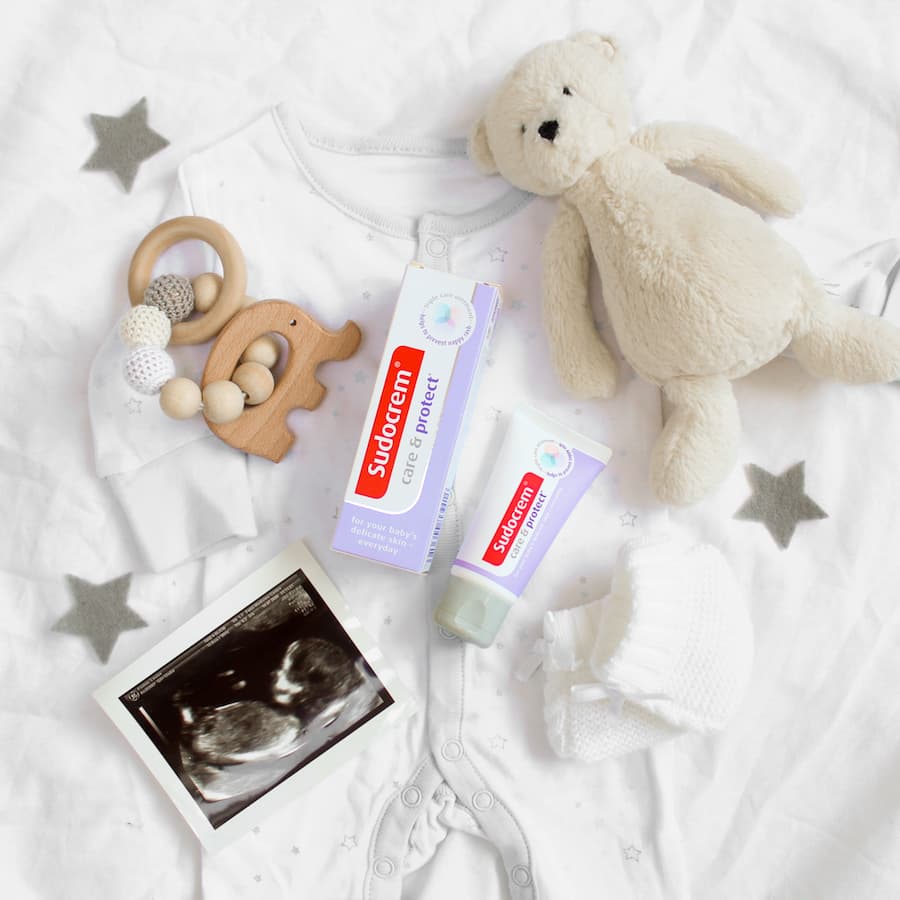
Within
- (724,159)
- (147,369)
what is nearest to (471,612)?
(147,369)

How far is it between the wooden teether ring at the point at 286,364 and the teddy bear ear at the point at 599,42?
31cm

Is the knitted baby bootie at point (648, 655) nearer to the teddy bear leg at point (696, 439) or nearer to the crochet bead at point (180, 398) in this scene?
the teddy bear leg at point (696, 439)

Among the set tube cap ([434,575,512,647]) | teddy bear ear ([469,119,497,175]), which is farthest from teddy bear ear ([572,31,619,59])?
tube cap ([434,575,512,647])

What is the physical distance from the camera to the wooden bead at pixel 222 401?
685 mm

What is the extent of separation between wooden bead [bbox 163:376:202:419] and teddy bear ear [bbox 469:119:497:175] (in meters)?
0.31

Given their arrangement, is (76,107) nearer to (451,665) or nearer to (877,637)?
(451,665)

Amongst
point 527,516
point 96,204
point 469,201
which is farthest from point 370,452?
point 96,204

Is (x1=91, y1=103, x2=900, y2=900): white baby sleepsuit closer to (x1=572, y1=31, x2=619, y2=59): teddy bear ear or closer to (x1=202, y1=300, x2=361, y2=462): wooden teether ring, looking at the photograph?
(x1=202, y1=300, x2=361, y2=462): wooden teether ring

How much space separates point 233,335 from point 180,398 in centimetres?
8

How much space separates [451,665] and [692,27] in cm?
62

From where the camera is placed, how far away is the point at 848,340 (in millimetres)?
667

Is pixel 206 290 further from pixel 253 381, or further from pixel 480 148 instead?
pixel 480 148

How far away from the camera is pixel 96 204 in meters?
0.79

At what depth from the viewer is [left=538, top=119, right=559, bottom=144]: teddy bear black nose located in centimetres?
64
